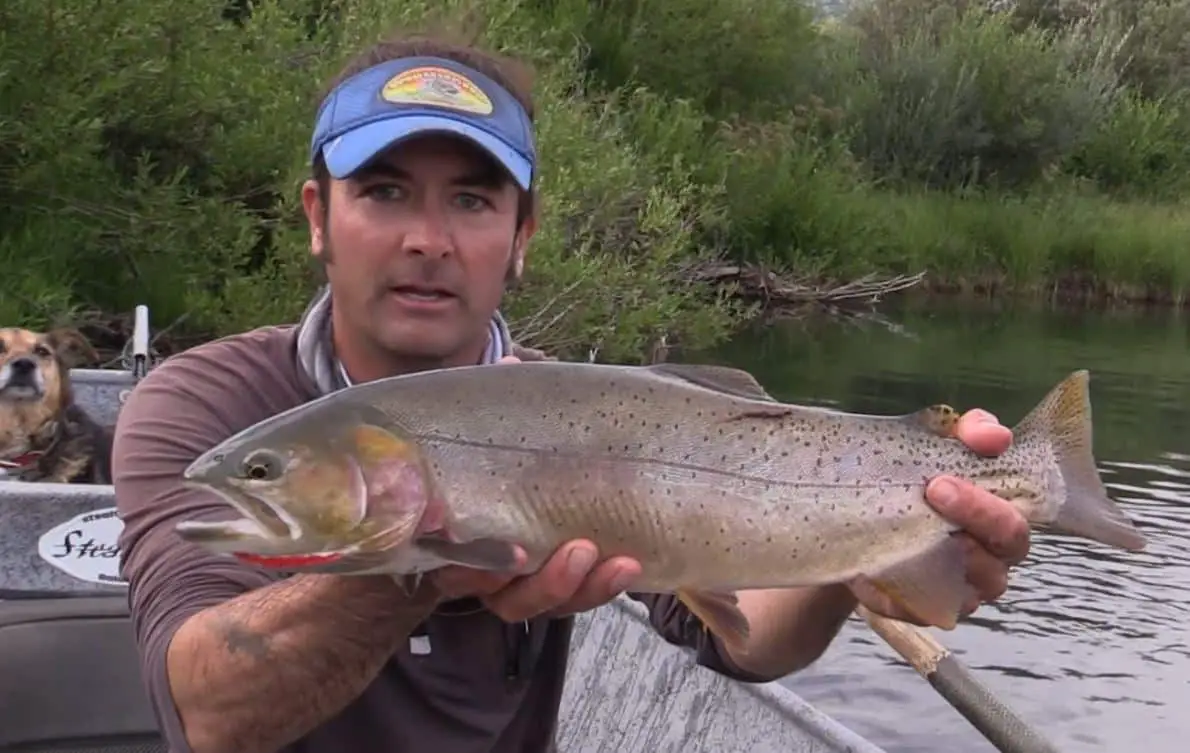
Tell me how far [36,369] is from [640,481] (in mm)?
4609

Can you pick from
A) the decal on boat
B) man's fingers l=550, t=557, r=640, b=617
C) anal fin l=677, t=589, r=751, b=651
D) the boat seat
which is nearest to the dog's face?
the decal on boat

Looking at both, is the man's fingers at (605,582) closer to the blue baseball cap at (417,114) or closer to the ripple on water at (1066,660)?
the blue baseball cap at (417,114)

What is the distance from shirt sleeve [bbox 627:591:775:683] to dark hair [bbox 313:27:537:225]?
35.7 inches

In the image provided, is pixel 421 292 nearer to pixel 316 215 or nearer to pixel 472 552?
pixel 316 215

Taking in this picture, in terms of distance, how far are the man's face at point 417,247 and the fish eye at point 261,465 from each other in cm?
72

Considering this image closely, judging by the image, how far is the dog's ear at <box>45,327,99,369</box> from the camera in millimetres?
6344

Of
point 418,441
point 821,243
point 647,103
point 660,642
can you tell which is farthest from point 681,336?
point 418,441

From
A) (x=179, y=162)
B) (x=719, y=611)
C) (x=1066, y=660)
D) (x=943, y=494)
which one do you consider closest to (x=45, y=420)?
(x=719, y=611)

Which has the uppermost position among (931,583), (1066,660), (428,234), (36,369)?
(428,234)

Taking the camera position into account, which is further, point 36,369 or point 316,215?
point 36,369

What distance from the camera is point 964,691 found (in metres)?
4.23

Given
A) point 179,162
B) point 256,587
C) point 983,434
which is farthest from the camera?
point 179,162

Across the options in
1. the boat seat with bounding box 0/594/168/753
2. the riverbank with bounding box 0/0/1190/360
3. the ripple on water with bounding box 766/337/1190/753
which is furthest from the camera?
the riverbank with bounding box 0/0/1190/360

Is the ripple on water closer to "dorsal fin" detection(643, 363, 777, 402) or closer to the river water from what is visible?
the river water
